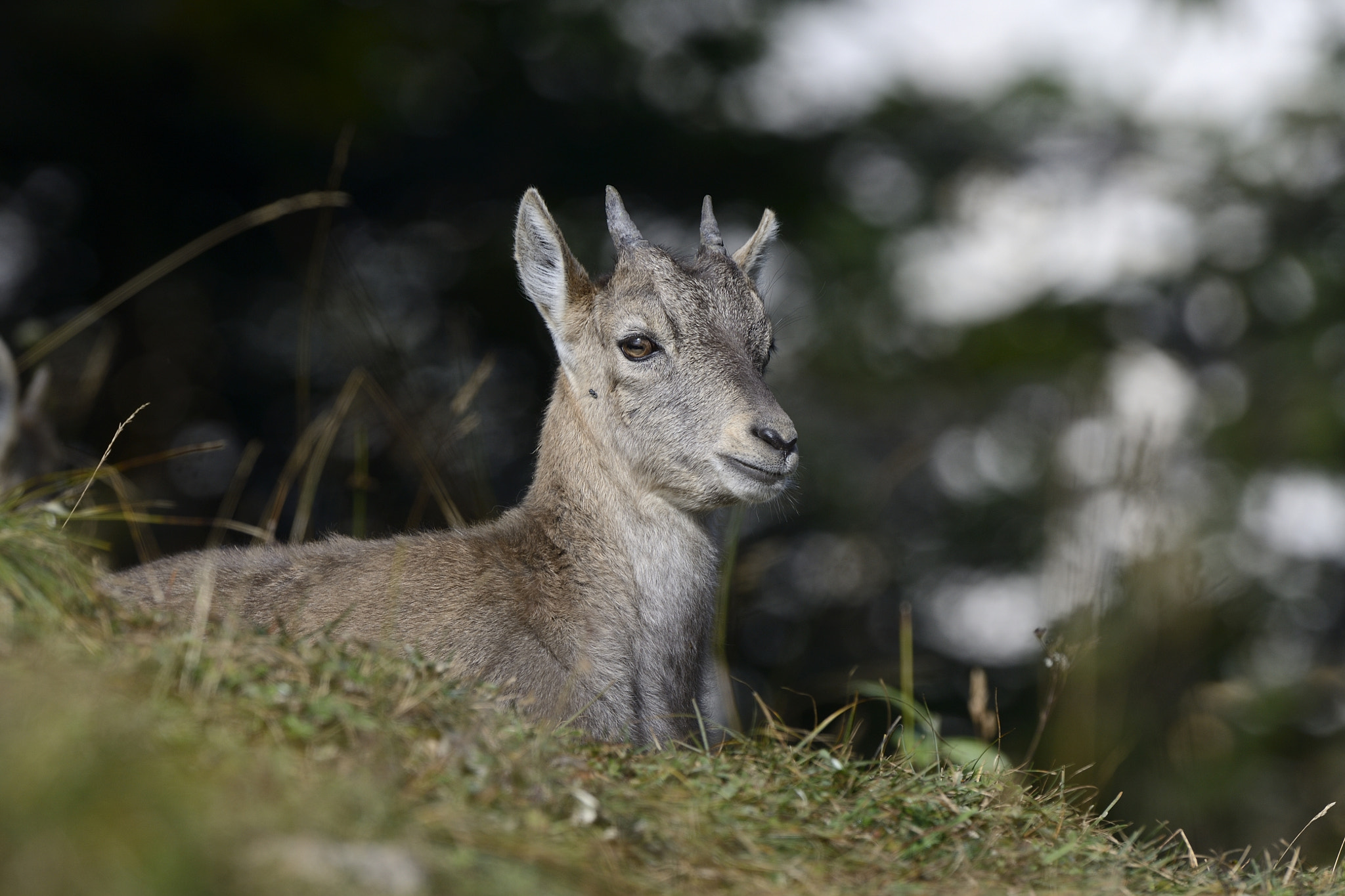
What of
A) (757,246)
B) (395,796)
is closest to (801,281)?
(757,246)

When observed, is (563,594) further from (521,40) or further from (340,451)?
(521,40)

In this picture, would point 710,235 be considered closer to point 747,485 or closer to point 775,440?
point 775,440

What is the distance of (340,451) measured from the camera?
39.4ft

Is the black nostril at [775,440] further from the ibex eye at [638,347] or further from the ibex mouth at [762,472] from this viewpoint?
the ibex eye at [638,347]

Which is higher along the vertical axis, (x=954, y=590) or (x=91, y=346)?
(x=91, y=346)

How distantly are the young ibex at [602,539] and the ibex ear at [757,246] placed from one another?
1.53ft

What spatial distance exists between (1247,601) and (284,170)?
12.2 meters

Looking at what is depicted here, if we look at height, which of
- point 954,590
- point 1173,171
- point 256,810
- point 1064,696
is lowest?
point 954,590

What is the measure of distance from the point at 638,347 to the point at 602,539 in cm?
100

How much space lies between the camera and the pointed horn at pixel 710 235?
20.9ft

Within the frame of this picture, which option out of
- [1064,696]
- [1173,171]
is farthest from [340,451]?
[1173,171]

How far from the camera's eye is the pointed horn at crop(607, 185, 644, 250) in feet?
20.3

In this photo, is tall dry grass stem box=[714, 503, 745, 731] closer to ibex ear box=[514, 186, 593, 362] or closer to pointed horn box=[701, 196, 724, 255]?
ibex ear box=[514, 186, 593, 362]

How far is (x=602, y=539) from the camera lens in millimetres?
5441
